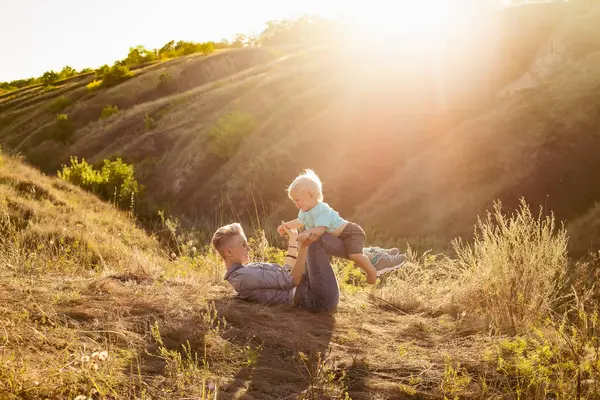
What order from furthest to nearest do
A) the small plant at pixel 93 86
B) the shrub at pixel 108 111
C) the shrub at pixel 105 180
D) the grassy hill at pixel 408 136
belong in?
1. the small plant at pixel 93 86
2. the shrub at pixel 108 111
3. the shrub at pixel 105 180
4. the grassy hill at pixel 408 136

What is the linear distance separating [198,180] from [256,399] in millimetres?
21173

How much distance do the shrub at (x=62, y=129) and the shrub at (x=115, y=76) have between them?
8.78 m

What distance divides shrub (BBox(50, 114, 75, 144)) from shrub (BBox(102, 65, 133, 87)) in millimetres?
8776

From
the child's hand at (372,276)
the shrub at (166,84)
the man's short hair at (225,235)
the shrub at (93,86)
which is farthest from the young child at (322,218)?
the shrub at (93,86)

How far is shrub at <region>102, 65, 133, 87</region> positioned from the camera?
48.4 m

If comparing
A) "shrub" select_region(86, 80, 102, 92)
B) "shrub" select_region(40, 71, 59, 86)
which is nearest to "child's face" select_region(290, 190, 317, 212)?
"shrub" select_region(86, 80, 102, 92)

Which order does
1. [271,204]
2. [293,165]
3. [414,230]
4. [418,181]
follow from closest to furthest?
[414,230]
[418,181]
[271,204]
[293,165]

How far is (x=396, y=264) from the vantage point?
638 cm

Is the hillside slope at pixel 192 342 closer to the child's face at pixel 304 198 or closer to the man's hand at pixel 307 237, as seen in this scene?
the man's hand at pixel 307 237

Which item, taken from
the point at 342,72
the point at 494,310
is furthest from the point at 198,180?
the point at 494,310

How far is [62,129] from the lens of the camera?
39531 millimetres

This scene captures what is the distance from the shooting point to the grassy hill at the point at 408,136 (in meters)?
16.5

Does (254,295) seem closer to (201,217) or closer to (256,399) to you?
(256,399)

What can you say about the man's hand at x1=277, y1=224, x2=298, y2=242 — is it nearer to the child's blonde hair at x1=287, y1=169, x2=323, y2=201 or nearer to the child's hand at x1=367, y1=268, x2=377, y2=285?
the child's blonde hair at x1=287, y1=169, x2=323, y2=201
